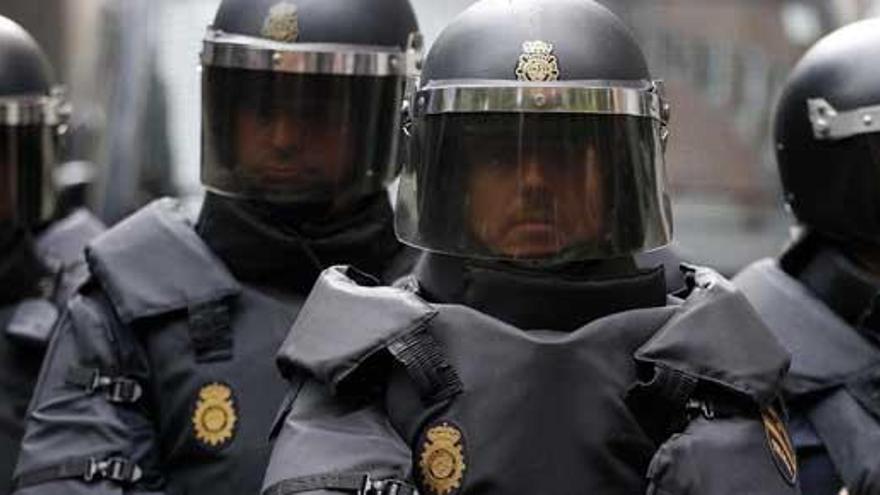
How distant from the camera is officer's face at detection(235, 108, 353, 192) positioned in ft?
14.5

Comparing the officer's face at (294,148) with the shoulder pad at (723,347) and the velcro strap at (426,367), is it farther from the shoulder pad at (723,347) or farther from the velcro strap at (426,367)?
the shoulder pad at (723,347)

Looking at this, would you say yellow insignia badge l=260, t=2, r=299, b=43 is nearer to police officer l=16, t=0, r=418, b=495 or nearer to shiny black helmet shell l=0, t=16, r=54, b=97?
police officer l=16, t=0, r=418, b=495

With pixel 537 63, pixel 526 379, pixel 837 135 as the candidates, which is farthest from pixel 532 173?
pixel 837 135

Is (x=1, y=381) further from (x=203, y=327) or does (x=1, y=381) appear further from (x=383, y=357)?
(x=383, y=357)

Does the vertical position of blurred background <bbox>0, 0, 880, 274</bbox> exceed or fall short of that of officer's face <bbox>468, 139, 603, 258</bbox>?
it falls short

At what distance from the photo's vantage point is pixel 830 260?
466 cm

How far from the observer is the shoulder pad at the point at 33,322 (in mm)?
5219

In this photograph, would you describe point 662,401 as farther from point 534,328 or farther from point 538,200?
point 538,200

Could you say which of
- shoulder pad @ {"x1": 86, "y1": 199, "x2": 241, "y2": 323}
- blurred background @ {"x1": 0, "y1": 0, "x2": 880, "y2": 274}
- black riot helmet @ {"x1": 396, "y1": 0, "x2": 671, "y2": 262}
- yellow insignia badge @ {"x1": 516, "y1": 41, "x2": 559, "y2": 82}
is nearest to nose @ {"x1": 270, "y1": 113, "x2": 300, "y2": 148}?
shoulder pad @ {"x1": 86, "y1": 199, "x2": 241, "y2": 323}

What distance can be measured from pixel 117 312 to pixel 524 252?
1.12m

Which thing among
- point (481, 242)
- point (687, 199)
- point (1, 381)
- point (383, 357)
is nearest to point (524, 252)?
point (481, 242)

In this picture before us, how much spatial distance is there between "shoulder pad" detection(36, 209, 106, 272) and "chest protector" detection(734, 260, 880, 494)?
6.95ft

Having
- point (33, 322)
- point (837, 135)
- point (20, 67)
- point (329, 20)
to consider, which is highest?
point (329, 20)

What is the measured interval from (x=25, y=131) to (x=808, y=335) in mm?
2265
